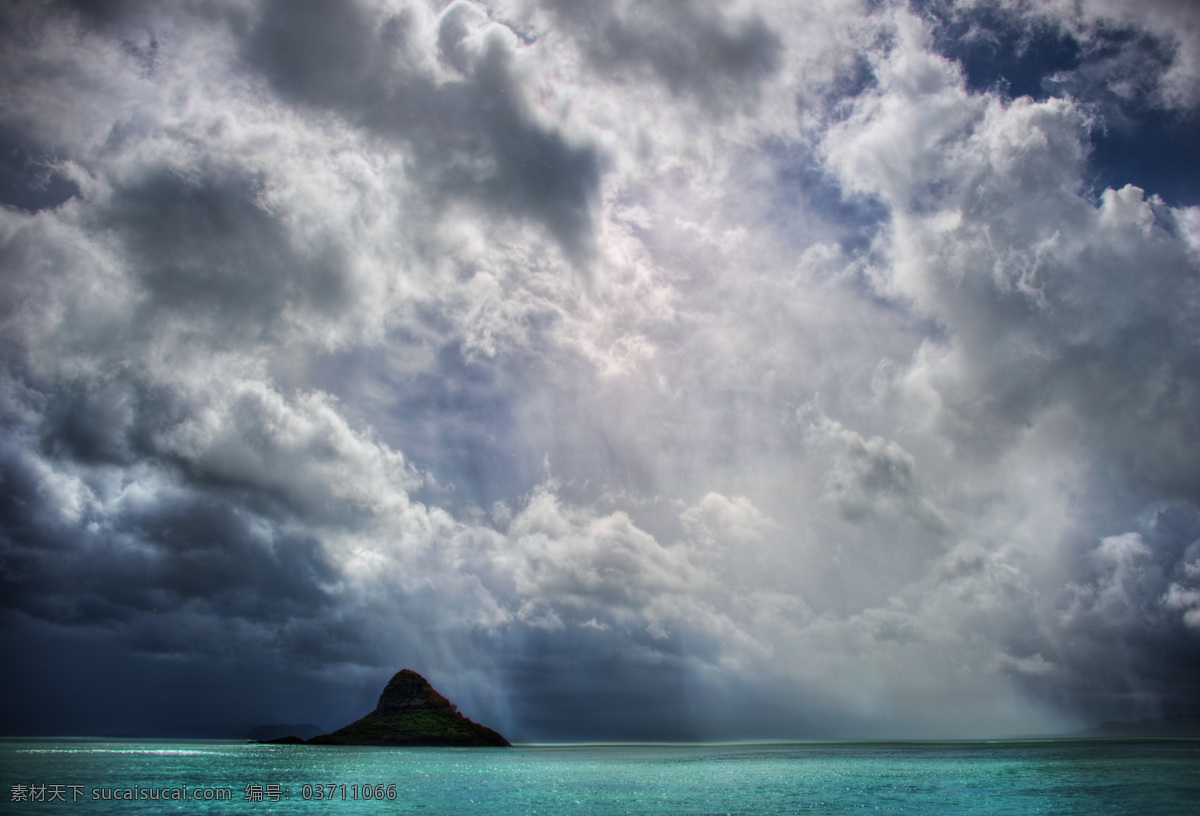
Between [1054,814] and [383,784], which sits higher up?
[1054,814]

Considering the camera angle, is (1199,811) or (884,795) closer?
(1199,811)

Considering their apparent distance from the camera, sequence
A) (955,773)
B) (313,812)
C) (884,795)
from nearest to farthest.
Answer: (313,812)
(884,795)
(955,773)

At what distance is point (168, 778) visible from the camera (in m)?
124

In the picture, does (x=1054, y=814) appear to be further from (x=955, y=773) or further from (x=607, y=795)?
(x=955, y=773)

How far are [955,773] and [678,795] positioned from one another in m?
91.2

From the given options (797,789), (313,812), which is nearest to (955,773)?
(797,789)

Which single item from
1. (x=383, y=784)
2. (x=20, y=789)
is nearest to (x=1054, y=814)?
(x=383, y=784)

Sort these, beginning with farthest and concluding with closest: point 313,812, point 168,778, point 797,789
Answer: point 168,778, point 797,789, point 313,812

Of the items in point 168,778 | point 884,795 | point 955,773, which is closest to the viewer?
point 884,795

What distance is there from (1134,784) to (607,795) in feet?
308

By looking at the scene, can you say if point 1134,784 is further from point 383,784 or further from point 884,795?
point 383,784

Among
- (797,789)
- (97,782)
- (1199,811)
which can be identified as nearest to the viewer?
(1199,811)

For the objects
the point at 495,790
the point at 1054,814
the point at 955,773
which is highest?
the point at 1054,814

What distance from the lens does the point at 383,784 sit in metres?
119
